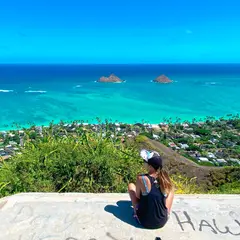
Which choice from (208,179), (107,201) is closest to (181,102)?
(208,179)

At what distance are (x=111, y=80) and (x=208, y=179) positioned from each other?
256 ft

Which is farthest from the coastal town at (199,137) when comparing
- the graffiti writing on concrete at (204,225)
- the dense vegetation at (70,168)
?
the graffiti writing on concrete at (204,225)

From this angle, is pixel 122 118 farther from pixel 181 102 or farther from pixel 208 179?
pixel 208 179

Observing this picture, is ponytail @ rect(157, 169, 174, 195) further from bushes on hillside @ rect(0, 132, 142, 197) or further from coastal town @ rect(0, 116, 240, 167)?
coastal town @ rect(0, 116, 240, 167)

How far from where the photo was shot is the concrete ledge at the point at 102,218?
3.80m

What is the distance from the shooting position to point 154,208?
388 cm

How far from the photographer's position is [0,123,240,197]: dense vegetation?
526 centimetres

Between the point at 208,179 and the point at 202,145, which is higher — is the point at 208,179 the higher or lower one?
the higher one

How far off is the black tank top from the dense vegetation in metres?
1.60

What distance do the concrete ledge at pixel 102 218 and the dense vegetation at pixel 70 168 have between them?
1.97 feet

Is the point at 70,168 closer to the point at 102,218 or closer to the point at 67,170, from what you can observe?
the point at 67,170

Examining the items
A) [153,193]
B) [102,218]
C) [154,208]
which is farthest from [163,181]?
[102,218]

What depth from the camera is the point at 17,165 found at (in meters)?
5.48

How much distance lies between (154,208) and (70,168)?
1.97 metres
